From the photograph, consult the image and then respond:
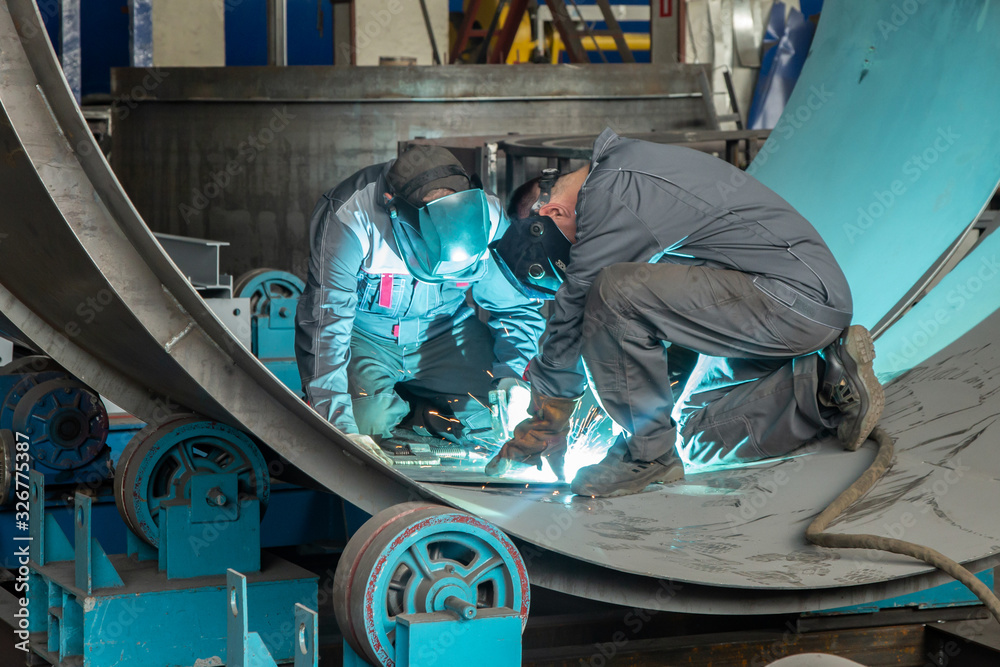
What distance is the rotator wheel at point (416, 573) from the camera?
155cm

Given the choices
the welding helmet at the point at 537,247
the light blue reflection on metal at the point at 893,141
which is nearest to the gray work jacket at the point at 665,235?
the welding helmet at the point at 537,247

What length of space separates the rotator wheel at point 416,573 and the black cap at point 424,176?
1.20m

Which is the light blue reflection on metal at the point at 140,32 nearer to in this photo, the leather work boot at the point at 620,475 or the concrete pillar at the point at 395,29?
the concrete pillar at the point at 395,29

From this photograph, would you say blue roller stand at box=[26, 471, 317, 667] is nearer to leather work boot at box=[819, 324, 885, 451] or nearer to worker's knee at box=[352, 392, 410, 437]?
worker's knee at box=[352, 392, 410, 437]

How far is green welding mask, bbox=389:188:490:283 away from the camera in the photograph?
8.59 feet

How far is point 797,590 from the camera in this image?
184 cm

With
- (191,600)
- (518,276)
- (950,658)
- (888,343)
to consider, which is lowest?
(950,658)

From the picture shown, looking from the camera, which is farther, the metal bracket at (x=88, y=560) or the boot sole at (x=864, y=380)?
→ the boot sole at (x=864, y=380)

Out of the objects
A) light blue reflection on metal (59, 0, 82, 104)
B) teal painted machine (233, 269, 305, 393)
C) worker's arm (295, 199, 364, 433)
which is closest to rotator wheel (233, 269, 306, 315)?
teal painted machine (233, 269, 305, 393)

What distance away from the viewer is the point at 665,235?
2441 mm

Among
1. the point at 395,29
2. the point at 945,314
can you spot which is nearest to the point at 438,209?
the point at 945,314

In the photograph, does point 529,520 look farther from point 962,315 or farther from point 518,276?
point 962,315

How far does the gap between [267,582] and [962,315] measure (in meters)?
2.27

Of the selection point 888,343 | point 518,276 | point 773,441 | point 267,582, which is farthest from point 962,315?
point 267,582
